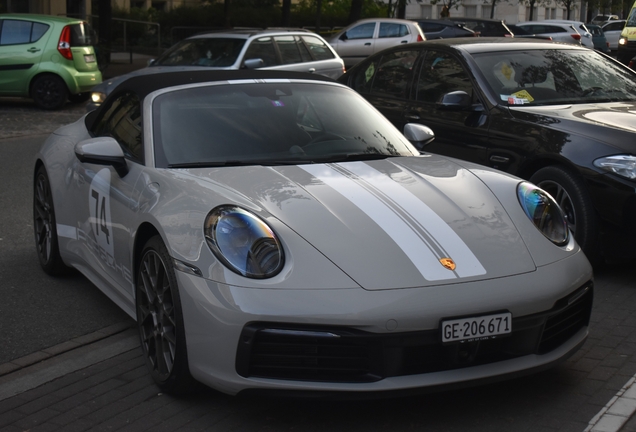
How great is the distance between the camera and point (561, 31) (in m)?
34.2

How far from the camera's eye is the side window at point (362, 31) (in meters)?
25.6

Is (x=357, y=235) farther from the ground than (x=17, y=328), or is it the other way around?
(x=357, y=235)

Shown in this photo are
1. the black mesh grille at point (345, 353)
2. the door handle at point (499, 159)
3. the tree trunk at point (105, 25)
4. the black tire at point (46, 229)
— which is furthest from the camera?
the tree trunk at point (105, 25)

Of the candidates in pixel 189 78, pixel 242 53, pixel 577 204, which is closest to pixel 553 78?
pixel 577 204

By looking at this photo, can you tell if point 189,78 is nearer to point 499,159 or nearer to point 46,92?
point 499,159

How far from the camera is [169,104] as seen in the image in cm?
493

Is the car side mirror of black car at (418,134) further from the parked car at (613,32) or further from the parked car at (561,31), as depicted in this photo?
the parked car at (613,32)

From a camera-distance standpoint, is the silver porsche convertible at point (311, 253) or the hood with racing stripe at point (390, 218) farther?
the hood with racing stripe at point (390, 218)

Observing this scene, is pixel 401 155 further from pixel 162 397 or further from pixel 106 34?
pixel 106 34

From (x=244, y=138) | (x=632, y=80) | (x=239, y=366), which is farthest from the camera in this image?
(x=632, y=80)

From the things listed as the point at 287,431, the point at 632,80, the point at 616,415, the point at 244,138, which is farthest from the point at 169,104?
the point at 632,80

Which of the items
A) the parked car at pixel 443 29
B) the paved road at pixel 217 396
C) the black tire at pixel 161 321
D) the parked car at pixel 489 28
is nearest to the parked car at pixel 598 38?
the parked car at pixel 489 28

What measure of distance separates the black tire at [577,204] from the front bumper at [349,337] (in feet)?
8.04

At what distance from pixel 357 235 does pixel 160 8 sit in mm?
45683
